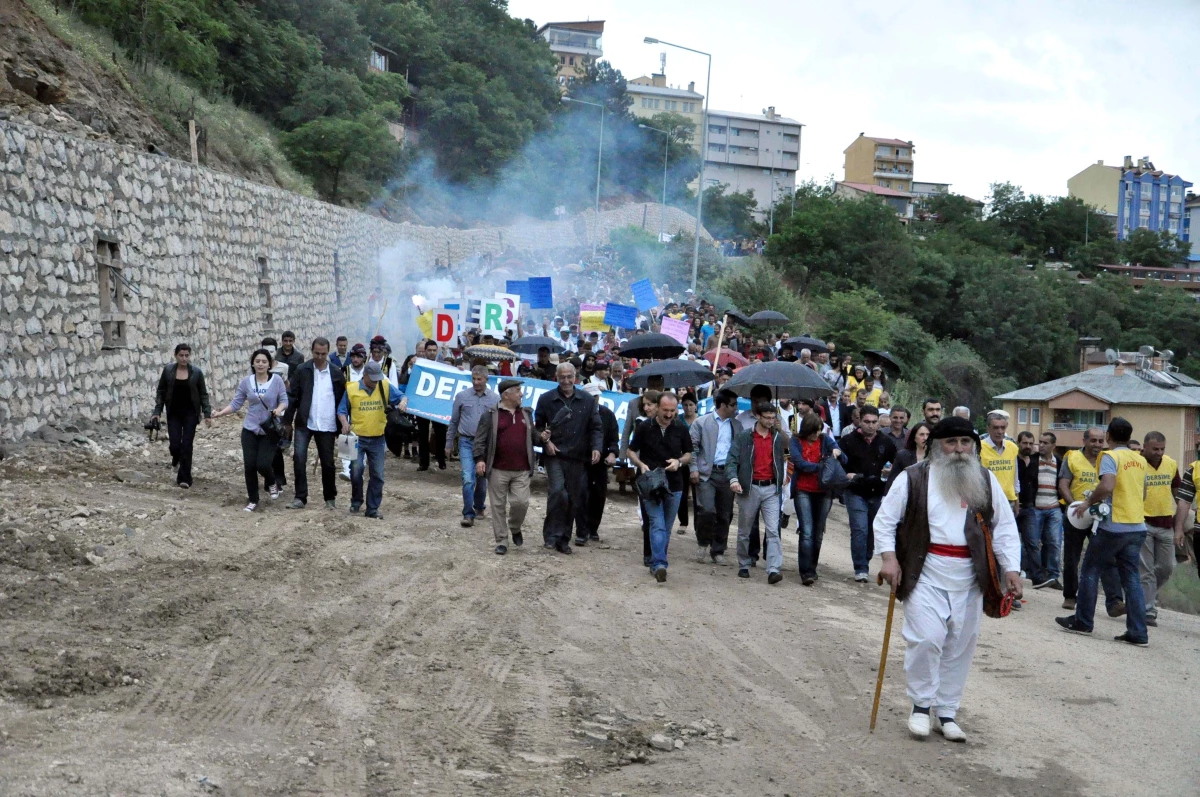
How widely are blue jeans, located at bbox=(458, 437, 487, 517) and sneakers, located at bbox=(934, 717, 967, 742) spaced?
23.1ft

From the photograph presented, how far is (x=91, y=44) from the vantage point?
22.3 meters

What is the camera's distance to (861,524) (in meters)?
12.4

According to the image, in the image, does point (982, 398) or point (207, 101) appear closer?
point (207, 101)

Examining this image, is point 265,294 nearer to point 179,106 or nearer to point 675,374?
point 179,106

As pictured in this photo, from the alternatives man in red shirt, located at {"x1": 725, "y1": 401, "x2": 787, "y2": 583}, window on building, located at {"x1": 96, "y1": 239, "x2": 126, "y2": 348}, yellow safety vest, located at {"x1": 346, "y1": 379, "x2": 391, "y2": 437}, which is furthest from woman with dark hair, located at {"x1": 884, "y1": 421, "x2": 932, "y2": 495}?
window on building, located at {"x1": 96, "y1": 239, "x2": 126, "y2": 348}

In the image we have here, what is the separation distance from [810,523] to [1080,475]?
2913 mm

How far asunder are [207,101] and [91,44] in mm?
9171

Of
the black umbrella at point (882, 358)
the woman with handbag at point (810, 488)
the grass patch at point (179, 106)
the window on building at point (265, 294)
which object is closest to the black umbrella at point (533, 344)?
the window on building at point (265, 294)

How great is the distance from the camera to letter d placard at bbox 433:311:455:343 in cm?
2170

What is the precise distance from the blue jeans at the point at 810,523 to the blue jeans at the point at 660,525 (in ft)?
3.97

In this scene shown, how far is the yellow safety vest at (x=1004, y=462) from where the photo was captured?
12539 mm

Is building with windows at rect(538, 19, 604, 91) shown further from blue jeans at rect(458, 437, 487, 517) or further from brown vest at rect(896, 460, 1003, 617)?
brown vest at rect(896, 460, 1003, 617)

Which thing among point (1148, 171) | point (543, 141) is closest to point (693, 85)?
point (1148, 171)

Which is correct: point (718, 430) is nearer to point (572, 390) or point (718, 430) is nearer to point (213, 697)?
point (572, 390)
